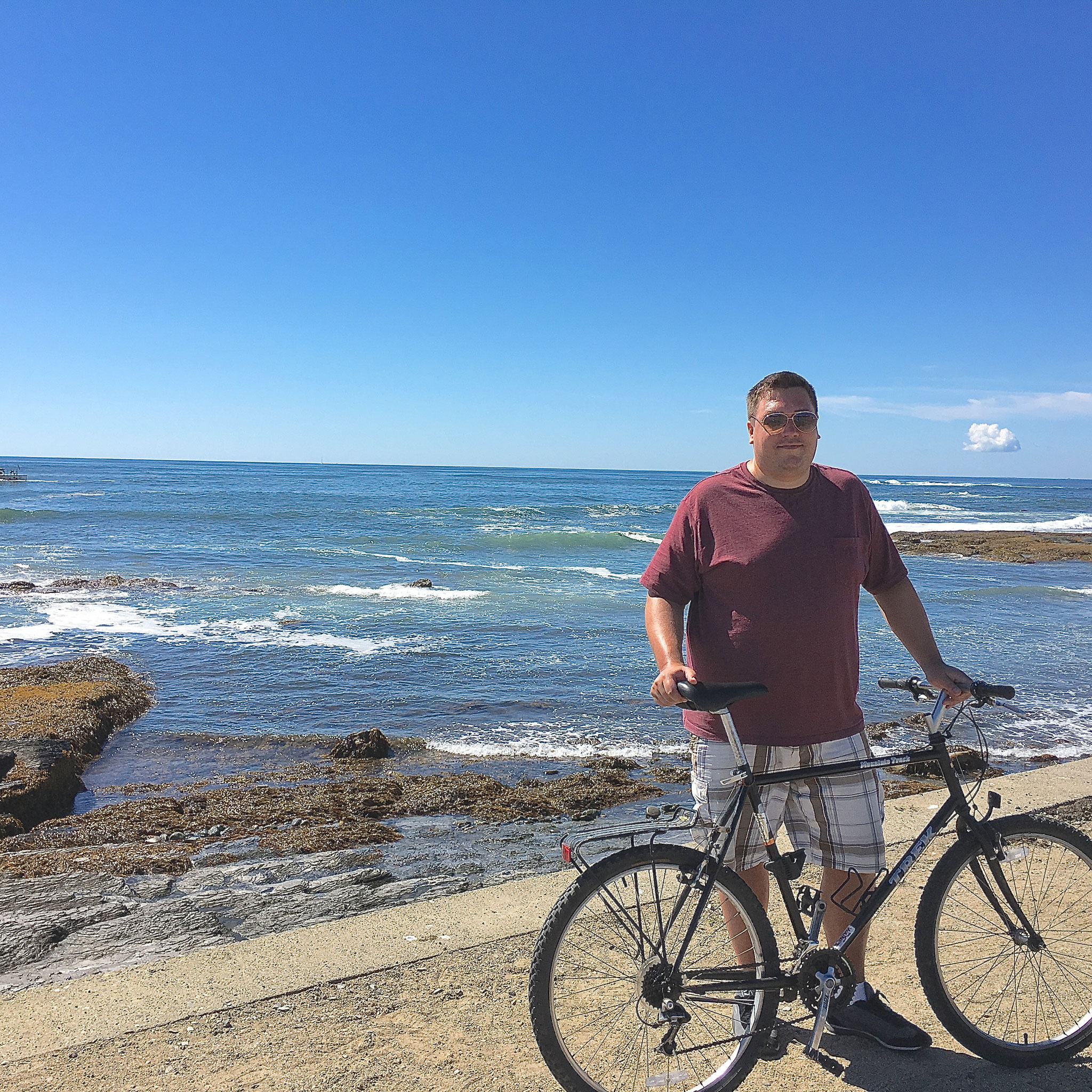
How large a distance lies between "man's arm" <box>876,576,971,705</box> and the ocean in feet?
16.3

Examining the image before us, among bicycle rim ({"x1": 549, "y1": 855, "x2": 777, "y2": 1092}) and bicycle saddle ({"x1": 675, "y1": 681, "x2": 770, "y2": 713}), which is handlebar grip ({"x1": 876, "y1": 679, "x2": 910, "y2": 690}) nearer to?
bicycle saddle ({"x1": 675, "y1": 681, "x2": 770, "y2": 713})

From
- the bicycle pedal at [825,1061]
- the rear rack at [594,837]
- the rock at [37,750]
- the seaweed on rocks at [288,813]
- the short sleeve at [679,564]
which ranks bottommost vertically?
the seaweed on rocks at [288,813]

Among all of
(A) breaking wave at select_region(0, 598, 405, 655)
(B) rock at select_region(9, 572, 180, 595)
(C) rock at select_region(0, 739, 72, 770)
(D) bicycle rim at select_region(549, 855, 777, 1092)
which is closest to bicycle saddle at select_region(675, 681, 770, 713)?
(D) bicycle rim at select_region(549, 855, 777, 1092)

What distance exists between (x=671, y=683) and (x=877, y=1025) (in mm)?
1401

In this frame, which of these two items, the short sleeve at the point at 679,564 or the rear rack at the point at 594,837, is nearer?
the rear rack at the point at 594,837

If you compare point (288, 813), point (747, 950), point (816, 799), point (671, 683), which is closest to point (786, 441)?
point (671, 683)

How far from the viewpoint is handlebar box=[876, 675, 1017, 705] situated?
2.64 m

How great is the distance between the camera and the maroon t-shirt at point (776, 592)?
2639mm

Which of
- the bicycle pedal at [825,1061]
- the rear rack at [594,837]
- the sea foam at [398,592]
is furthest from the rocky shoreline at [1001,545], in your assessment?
the rear rack at [594,837]

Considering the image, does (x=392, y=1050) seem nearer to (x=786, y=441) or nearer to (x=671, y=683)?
(x=671, y=683)

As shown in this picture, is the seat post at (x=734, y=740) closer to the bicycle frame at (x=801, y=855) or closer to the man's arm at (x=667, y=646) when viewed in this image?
the bicycle frame at (x=801, y=855)

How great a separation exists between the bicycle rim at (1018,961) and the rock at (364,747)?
5.48m

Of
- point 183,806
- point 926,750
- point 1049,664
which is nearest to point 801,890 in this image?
point 926,750

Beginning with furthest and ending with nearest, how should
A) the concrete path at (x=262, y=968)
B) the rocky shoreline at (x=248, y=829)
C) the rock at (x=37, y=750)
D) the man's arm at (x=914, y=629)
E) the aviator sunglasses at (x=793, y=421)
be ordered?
the rock at (x=37, y=750)
the rocky shoreline at (x=248, y=829)
the concrete path at (x=262, y=968)
the man's arm at (x=914, y=629)
the aviator sunglasses at (x=793, y=421)
